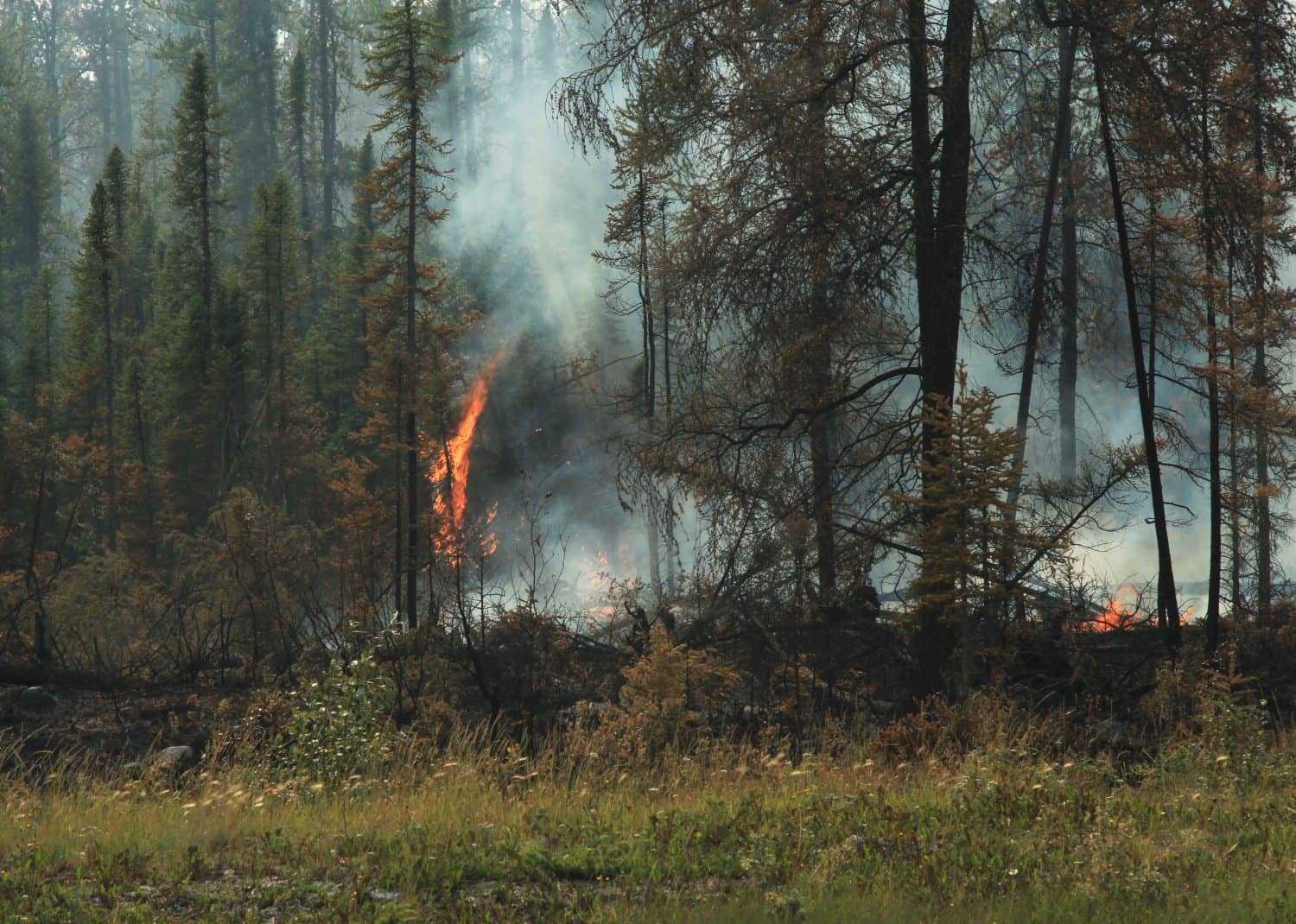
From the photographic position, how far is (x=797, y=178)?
36.3 feet

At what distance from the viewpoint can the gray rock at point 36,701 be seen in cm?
1095

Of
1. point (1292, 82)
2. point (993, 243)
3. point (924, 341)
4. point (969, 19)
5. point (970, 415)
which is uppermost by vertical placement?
point (969, 19)

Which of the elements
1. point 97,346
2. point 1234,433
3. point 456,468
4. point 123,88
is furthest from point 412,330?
point 123,88

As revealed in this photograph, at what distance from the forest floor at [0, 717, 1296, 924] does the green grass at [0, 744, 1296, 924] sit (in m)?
0.02

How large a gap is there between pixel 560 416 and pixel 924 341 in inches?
1154

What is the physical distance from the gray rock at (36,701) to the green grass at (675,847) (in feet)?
14.2

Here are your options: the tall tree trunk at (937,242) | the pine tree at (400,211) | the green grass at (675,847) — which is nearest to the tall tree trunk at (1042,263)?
the tall tree trunk at (937,242)

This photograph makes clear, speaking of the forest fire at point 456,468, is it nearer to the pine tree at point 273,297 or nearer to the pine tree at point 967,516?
the pine tree at point 273,297

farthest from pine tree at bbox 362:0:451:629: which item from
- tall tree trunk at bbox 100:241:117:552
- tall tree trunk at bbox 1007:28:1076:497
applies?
tall tree trunk at bbox 100:241:117:552

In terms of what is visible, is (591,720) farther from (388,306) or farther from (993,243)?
(388,306)

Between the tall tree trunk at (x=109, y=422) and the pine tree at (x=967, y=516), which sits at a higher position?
the tall tree trunk at (x=109, y=422)

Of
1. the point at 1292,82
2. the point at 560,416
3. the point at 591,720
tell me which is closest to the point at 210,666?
the point at 591,720

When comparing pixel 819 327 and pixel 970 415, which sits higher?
pixel 819 327

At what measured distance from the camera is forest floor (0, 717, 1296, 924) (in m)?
4.74
